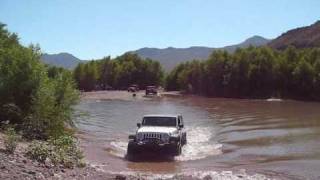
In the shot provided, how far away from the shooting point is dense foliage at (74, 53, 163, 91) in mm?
143250

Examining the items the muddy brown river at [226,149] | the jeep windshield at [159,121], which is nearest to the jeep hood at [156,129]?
the jeep windshield at [159,121]

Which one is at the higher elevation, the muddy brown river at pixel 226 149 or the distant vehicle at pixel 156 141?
the distant vehicle at pixel 156 141

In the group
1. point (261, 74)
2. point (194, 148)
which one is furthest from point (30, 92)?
point (261, 74)

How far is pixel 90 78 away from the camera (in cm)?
14312

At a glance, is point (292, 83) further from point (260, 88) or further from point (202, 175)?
point (202, 175)

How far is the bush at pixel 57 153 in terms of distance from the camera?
15492mm

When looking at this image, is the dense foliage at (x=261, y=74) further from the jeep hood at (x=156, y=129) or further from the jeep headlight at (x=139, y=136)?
the jeep headlight at (x=139, y=136)

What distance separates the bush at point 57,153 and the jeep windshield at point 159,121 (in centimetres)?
688

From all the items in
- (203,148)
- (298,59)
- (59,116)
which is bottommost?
(203,148)

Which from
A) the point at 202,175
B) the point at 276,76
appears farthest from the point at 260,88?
the point at 202,175

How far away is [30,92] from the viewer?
83.8 ft

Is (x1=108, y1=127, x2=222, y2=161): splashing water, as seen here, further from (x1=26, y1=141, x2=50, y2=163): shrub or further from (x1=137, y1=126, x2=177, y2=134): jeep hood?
(x1=26, y1=141, x2=50, y2=163): shrub

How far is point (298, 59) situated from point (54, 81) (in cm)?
7422

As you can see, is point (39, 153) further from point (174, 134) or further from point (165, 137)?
point (174, 134)
